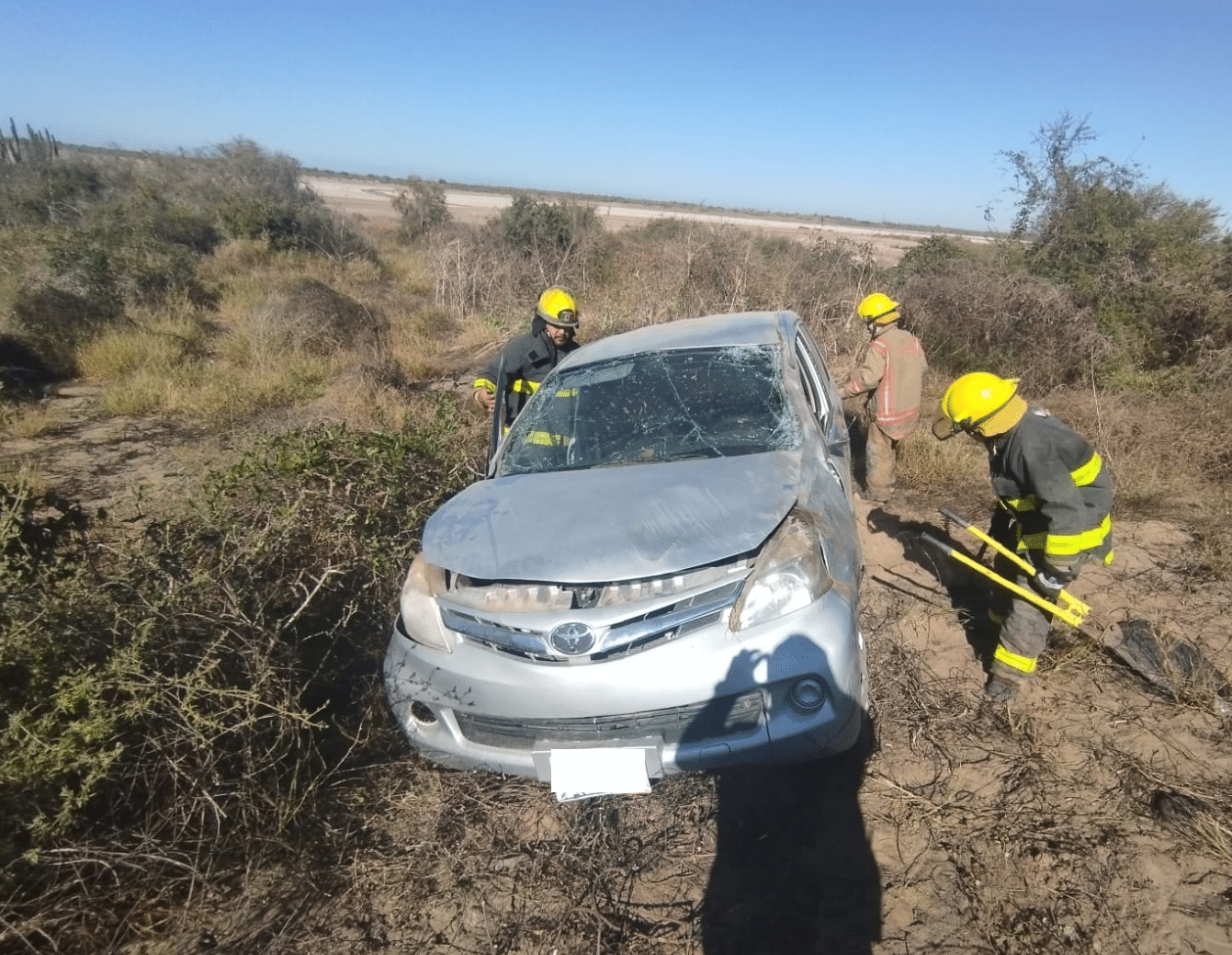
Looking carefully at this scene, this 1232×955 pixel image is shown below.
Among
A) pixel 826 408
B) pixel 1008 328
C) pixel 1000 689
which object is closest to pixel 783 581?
pixel 1000 689

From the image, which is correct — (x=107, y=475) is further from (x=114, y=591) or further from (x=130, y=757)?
(x=130, y=757)

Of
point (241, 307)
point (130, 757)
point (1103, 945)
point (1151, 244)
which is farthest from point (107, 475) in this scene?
point (1151, 244)

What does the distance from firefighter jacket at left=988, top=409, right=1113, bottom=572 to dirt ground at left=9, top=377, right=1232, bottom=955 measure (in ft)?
2.15

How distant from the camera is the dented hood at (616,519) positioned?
219 centimetres

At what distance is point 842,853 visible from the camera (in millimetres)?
2193

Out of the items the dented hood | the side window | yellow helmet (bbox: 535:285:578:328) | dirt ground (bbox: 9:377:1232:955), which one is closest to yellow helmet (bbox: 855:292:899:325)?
the side window

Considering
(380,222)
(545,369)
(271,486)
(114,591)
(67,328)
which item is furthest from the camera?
(380,222)

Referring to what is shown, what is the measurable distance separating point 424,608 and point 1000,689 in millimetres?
2501

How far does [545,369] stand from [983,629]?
3268mm

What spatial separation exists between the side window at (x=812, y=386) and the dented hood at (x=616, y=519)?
725 mm

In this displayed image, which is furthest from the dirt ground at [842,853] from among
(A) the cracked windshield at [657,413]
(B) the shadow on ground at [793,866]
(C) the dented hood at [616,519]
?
(A) the cracked windshield at [657,413]

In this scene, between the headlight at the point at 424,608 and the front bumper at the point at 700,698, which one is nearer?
the front bumper at the point at 700,698

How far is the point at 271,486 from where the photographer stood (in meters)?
3.28

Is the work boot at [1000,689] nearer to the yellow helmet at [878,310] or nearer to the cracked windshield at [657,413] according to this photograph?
the cracked windshield at [657,413]
